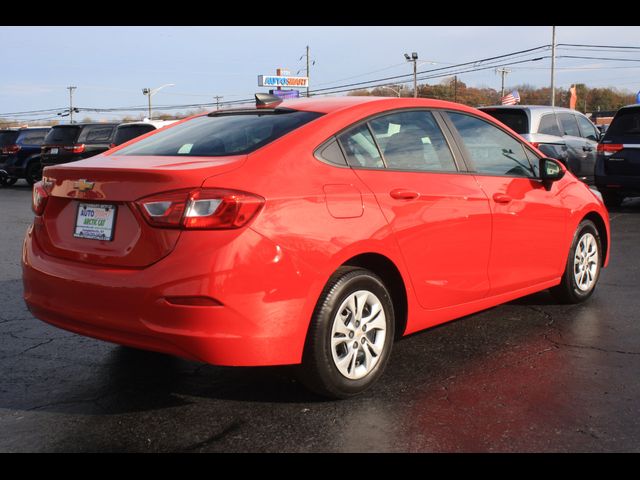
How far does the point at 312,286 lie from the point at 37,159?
819 inches

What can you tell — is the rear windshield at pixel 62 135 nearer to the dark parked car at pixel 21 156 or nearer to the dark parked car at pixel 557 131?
the dark parked car at pixel 21 156

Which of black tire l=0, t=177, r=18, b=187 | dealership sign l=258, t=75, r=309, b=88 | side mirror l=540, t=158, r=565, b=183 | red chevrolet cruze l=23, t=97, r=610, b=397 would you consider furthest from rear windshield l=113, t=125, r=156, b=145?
dealership sign l=258, t=75, r=309, b=88

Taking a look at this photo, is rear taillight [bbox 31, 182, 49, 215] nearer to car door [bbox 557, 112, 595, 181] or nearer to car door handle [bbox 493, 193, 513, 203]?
car door handle [bbox 493, 193, 513, 203]

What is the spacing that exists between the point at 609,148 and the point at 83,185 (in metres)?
10.4

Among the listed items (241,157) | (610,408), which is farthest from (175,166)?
(610,408)

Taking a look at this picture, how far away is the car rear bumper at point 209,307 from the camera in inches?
127

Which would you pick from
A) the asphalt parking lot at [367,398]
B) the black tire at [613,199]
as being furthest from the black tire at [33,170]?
the asphalt parking lot at [367,398]

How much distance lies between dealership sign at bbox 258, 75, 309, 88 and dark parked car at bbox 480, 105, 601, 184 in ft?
159

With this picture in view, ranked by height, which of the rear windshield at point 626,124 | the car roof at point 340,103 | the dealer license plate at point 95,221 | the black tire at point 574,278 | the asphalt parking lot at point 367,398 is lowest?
the asphalt parking lot at point 367,398

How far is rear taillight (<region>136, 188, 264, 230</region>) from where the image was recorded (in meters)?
3.25

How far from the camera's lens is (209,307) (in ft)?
10.6

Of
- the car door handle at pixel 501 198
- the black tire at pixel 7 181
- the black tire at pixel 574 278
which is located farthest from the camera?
the black tire at pixel 7 181

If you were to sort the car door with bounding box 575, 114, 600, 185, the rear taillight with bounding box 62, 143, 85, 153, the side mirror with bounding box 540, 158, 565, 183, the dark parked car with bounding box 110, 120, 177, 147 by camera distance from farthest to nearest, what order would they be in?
the rear taillight with bounding box 62, 143, 85, 153
the dark parked car with bounding box 110, 120, 177, 147
the car door with bounding box 575, 114, 600, 185
the side mirror with bounding box 540, 158, 565, 183

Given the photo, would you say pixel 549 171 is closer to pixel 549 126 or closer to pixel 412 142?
pixel 412 142
